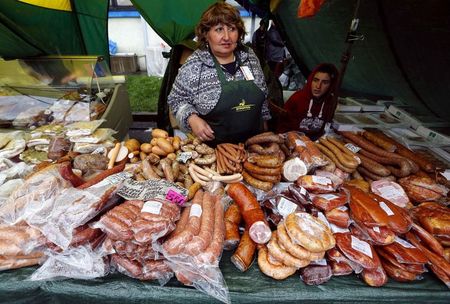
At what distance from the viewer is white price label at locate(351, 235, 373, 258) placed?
1355mm

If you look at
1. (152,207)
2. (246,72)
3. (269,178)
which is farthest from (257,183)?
(246,72)

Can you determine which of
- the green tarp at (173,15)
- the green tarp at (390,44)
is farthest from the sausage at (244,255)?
the green tarp at (173,15)

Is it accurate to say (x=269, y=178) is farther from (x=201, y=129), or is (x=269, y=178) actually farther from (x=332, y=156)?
(x=201, y=129)

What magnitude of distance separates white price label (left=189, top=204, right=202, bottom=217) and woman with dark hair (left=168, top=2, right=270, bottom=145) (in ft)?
3.14

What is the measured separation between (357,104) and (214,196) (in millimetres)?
3170

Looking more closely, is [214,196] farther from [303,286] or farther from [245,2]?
[245,2]

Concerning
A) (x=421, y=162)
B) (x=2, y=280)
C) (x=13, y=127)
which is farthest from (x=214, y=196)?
(x=13, y=127)

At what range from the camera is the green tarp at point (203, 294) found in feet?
4.41

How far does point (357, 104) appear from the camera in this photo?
3.90 m

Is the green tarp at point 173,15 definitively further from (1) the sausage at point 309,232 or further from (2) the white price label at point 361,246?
(2) the white price label at point 361,246

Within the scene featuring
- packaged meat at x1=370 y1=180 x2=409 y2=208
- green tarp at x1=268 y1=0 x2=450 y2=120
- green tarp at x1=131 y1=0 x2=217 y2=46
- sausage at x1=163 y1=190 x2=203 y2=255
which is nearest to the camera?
sausage at x1=163 y1=190 x2=203 y2=255

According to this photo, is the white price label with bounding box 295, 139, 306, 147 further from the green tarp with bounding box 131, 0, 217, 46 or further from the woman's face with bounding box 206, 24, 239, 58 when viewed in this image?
the green tarp with bounding box 131, 0, 217, 46

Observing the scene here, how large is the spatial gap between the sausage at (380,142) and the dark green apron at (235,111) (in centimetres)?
110

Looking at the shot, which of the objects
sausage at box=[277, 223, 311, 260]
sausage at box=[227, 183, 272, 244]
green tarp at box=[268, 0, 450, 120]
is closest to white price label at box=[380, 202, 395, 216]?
sausage at box=[277, 223, 311, 260]
